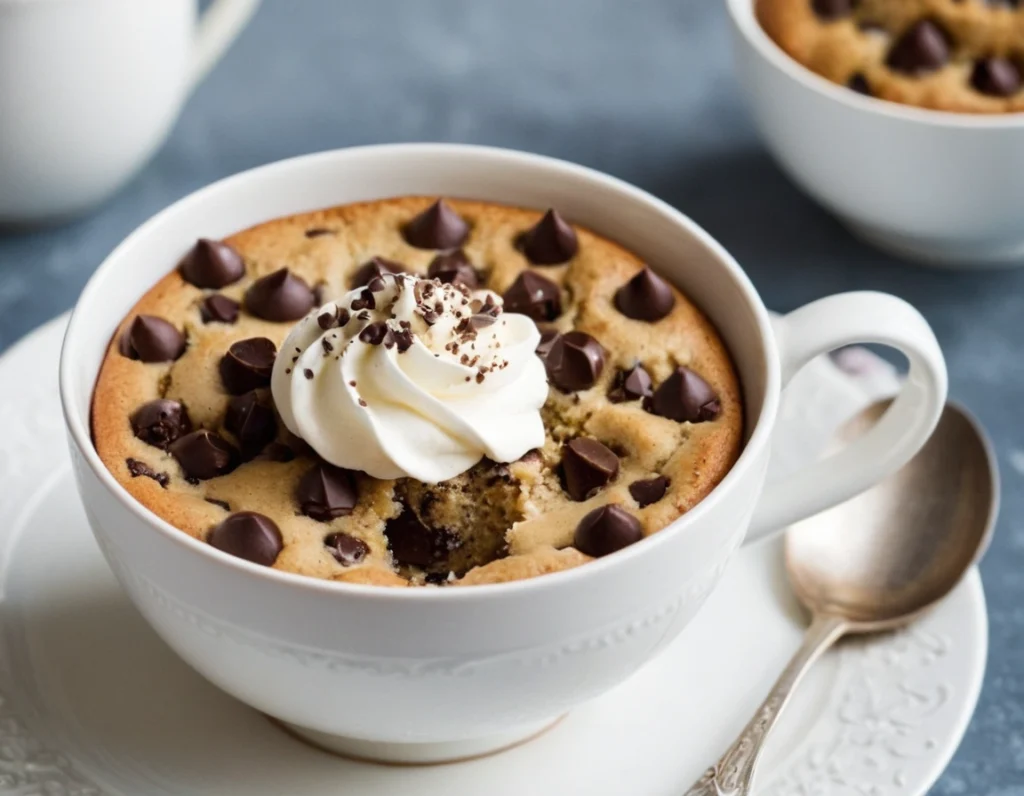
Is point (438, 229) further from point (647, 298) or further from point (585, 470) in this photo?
point (585, 470)

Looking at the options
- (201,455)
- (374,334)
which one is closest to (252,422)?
(201,455)

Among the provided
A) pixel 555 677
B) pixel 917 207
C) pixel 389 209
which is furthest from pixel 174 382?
pixel 917 207

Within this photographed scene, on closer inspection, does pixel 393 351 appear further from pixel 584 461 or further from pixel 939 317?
pixel 939 317

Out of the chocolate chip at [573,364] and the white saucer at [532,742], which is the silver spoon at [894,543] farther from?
the chocolate chip at [573,364]

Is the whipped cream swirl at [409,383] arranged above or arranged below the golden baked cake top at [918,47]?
above

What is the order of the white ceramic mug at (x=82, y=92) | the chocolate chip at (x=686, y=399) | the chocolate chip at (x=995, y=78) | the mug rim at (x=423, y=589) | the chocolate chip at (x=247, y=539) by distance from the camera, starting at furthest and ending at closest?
the chocolate chip at (x=995, y=78) < the white ceramic mug at (x=82, y=92) < the chocolate chip at (x=686, y=399) < the chocolate chip at (x=247, y=539) < the mug rim at (x=423, y=589)

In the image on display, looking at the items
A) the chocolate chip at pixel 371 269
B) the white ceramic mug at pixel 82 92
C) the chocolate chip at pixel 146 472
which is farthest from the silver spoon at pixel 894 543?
the white ceramic mug at pixel 82 92
